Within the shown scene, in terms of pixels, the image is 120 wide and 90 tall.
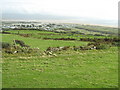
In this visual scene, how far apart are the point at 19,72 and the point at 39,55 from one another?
18.0 feet

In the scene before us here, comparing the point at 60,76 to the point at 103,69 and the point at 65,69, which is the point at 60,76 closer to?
the point at 65,69

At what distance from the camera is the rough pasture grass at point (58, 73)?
9.65 metres

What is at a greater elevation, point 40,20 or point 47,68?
point 40,20

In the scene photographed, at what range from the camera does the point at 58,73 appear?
1149cm

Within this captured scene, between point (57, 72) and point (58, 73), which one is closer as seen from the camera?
point (58, 73)

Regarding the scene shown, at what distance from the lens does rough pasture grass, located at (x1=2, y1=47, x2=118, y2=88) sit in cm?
965

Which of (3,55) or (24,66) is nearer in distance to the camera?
(24,66)

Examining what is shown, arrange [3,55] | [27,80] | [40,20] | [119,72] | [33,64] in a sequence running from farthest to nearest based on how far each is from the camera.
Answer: [40,20] < [3,55] < [33,64] < [119,72] < [27,80]

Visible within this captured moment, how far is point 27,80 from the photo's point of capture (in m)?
10.1

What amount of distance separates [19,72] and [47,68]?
6.80 feet

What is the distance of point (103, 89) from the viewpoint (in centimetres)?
920

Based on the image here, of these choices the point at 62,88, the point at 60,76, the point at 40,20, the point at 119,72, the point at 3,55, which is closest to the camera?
the point at 62,88

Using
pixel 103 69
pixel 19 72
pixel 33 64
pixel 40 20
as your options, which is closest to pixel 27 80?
pixel 19 72

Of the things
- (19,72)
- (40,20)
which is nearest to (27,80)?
(19,72)
